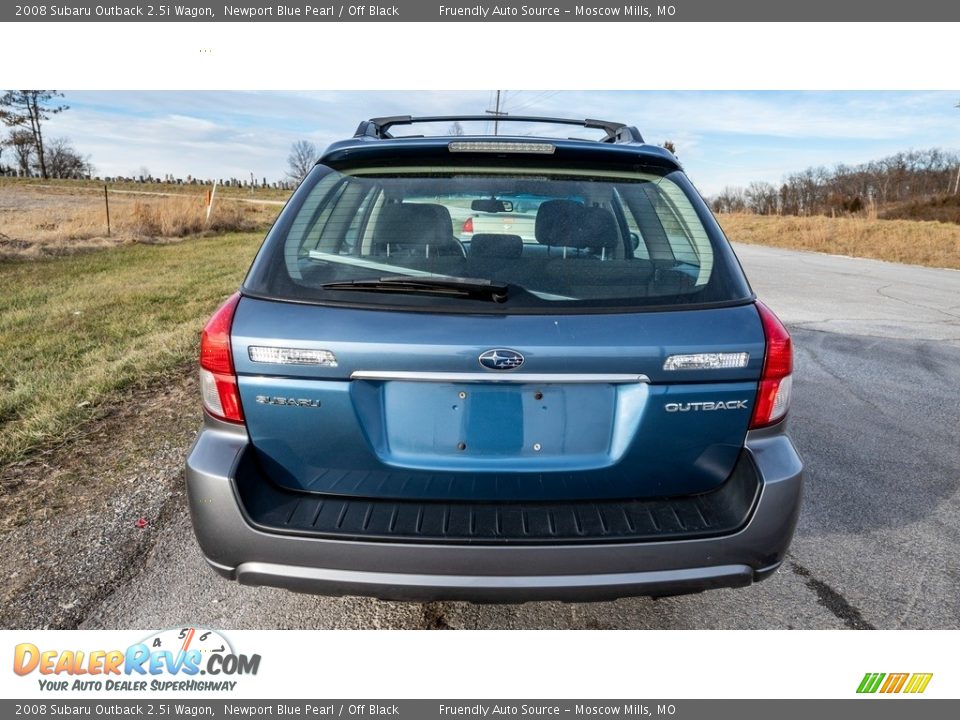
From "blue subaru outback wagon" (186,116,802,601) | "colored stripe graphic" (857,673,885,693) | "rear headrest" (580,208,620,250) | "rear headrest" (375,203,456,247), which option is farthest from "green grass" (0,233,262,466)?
"colored stripe graphic" (857,673,885,693)

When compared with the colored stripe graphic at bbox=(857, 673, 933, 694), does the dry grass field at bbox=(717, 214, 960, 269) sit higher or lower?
lower

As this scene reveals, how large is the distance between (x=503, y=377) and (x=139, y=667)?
5.60ft

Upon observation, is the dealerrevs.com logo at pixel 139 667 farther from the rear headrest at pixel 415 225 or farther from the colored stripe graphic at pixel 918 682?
the colored stripe graphic at pixel 918 682

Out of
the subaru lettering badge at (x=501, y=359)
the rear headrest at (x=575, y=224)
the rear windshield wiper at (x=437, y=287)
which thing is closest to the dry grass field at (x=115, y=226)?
→ the rear windshield wiper at (x=437, y=287)

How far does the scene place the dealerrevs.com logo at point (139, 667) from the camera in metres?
2.32

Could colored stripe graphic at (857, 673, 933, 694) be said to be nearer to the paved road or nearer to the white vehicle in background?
the paved road

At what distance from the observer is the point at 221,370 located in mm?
1997

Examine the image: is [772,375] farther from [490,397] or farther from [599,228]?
[490,397]

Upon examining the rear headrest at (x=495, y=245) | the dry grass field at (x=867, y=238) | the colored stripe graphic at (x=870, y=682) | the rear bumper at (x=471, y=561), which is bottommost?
the dry grass field at (x=867, y=238)

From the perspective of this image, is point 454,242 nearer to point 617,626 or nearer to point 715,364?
point 715,364

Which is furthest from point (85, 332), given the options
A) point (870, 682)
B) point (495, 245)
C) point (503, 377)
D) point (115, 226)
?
point (115, 226)

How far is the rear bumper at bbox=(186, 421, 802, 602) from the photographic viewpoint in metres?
1.87

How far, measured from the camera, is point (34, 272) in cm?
1159

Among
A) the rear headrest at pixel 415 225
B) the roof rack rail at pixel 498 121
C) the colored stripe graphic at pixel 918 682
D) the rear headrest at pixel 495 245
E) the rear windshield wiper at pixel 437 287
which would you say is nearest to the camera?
the rear windshield wiper at pixel 437 287
